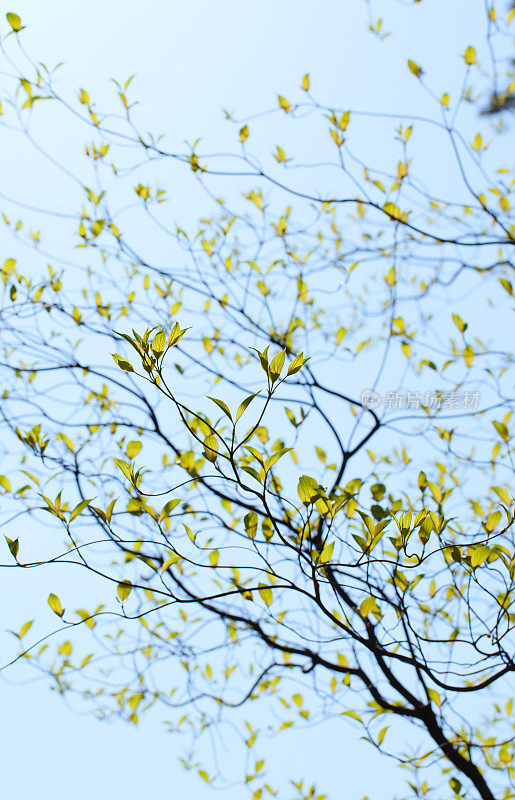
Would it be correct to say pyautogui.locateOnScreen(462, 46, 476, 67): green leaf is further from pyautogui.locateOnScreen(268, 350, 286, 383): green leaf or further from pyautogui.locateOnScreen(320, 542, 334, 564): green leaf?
pyautogui.locateOnScreen(320, 542, 334, 564): green leaf

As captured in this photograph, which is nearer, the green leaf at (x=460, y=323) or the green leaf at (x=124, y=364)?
the green leaf at (x=124, y=364)

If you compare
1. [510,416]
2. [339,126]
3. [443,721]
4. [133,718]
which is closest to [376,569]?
[443,721]

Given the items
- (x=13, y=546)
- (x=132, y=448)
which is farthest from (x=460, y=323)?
(x=13, y=546)

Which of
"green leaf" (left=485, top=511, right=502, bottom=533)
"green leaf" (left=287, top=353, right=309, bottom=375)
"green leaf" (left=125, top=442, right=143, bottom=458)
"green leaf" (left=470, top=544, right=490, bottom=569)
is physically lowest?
"green leaf" (left=470, top=544, right=490, bottom=569)

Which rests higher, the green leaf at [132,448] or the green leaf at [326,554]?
the green leaf at [132,448]

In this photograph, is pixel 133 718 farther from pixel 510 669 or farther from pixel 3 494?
pixel 510 669

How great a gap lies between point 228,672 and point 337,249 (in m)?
1.33

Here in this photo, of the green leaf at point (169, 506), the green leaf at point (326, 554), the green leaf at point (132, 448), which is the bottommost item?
the green leaf at point (169, 506)

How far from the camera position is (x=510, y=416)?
1.44 m

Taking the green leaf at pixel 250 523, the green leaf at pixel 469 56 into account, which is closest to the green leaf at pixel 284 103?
the green leaf at pixel 469 56

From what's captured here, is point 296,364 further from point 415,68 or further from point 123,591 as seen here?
point 415,68

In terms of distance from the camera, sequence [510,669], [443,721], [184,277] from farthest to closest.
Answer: [184,277] → [443,721] → [510,669]

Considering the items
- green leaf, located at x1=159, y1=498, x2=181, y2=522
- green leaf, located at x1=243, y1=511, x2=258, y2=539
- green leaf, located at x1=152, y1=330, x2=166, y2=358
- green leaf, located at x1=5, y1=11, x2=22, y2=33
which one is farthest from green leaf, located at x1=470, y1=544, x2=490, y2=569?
green leaf, located at x1=5, y1=11, x2=22, y2=33

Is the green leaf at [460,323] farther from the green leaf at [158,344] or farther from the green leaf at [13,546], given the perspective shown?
the green leaf at [13,546]
